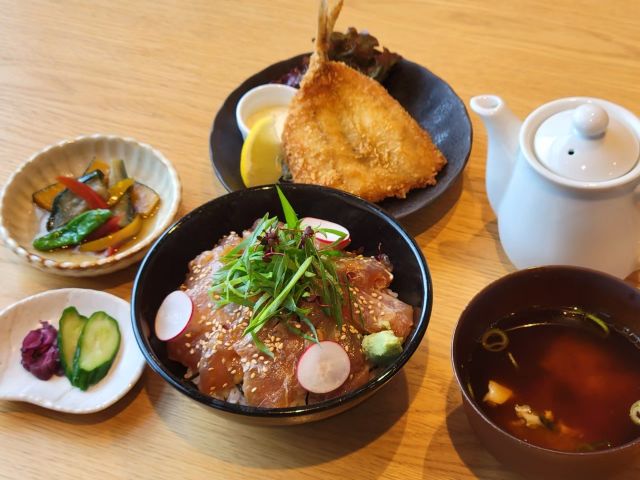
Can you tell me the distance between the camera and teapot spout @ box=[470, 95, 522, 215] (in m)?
1.36

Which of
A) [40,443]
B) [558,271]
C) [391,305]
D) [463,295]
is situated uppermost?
[558,271]

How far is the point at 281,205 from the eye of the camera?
146 cm

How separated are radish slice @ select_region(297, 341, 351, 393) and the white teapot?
498mm

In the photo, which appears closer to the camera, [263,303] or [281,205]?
[263,303]

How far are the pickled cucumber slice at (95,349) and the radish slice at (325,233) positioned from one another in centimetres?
48

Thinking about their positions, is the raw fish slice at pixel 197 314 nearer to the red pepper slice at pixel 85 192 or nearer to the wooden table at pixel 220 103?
the wooden table at pixel 220 103

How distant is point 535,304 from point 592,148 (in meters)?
0.32

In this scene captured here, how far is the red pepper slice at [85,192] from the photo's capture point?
5.55 feet

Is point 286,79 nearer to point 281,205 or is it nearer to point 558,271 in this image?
point 281,205

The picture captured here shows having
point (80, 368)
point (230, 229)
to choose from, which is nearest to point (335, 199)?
point (230, 229)

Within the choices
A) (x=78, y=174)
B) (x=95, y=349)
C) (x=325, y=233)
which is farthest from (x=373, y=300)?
(x=78, y=174)

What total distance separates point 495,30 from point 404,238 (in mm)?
1205

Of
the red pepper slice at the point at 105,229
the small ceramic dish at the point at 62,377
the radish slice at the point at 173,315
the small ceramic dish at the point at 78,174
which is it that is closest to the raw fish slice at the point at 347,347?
the radish slice at the point at 173,315

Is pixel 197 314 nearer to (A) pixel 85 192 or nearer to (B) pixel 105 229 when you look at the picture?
(B) pixel 105 229
